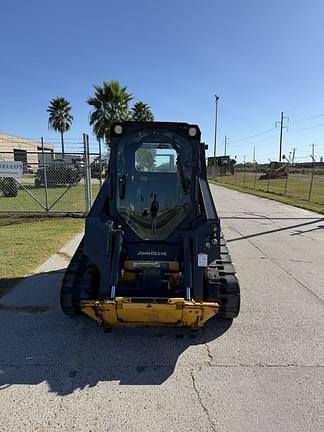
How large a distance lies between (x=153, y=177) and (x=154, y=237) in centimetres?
76

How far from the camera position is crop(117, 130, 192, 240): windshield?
4.07 m

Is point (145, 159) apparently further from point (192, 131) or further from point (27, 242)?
point (27, 242)

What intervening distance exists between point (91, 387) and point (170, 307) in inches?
37.1

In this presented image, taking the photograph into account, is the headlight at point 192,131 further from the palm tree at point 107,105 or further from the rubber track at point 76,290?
the palm tree at point 107,105

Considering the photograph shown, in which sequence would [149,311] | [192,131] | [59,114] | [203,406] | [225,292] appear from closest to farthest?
1. [203,406]
2. [149,311]
3. [225,292]
4. [192,131]
5. [59,114]

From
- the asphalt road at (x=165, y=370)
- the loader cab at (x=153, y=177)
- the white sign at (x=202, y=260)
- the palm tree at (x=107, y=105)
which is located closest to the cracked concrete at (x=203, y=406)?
the asphalt road at (x=165, y=370)

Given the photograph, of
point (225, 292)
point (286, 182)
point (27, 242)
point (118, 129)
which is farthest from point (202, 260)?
point (286, 182)

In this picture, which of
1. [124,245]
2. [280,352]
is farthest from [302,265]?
[124,245]

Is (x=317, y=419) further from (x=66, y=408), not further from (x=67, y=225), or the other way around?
(x=67, y=225)

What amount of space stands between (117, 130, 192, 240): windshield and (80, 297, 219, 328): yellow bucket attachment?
1.02 metres

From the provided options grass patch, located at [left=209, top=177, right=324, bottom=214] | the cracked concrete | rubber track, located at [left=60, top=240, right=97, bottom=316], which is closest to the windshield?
rubber track, located at [left=60, top=240, right=97, bottom=316]

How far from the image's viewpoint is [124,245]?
3.97m

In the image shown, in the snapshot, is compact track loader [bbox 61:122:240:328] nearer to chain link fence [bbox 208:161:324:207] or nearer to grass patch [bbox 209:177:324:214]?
chain link fence [bbox 208:161:324:207]

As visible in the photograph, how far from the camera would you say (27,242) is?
7.73m
